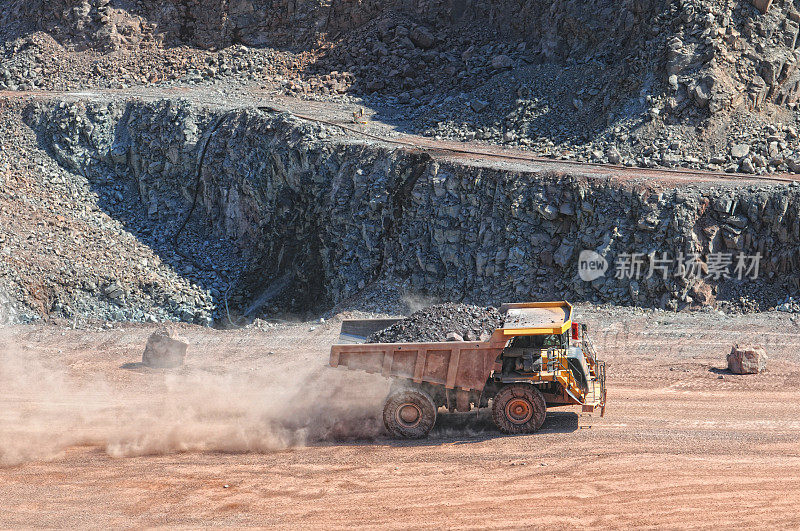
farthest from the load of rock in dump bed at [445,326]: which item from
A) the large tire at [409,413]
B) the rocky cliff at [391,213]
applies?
the rocky cliff at [391,213]

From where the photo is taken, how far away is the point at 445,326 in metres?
13.5

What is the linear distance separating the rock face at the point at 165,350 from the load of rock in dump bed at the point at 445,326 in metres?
5.84

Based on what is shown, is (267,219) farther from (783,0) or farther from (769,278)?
(783,0)

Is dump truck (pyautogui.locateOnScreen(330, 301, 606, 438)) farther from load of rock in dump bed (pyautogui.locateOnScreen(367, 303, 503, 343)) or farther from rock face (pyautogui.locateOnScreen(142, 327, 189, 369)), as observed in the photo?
rock face (pyautogui.locateOnScreen(142, 327, 189, 369))

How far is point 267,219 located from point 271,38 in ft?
42.4

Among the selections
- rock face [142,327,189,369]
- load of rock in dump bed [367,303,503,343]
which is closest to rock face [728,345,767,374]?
load of rock in dump bed [367,303,503,343]

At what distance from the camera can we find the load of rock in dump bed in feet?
43.7

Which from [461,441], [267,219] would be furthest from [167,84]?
[461,441]

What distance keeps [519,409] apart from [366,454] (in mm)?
2684

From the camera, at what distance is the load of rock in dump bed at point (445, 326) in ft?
43.7

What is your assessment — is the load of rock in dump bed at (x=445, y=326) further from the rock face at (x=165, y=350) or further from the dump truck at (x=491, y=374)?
the rock face at (x=165, y=350)

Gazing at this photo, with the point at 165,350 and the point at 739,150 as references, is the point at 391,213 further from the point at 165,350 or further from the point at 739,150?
the point at 739,150

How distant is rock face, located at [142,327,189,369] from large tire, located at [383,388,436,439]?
6863mm

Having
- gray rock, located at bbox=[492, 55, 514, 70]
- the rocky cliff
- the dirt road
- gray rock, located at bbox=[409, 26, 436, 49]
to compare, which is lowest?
the dirt road
